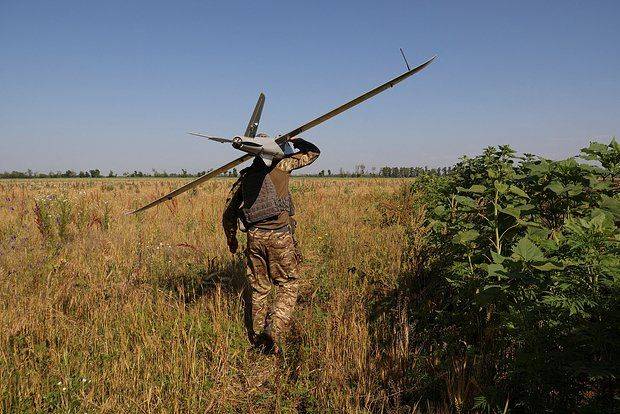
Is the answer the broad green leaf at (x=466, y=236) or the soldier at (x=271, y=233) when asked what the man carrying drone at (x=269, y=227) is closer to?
the soldier at (x=271, y=233)

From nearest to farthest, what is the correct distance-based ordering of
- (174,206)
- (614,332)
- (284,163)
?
(614,332), (284,163), (174,206)

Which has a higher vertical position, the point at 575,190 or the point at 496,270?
the point at 575,190

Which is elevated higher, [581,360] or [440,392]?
[581,360]

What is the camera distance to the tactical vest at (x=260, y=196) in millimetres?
3977

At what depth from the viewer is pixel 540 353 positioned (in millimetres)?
1968

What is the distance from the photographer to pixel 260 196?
4.00 meters

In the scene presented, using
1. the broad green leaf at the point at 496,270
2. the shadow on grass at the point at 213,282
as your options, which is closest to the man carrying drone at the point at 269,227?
the shadow on grass at the point at 213,282

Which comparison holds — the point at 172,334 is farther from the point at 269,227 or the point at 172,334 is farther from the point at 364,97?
the point at 364,97

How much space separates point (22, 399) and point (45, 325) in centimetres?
121

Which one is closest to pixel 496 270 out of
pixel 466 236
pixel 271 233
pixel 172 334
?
pixel 466 236

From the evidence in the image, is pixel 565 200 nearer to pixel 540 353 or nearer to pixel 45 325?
pixel 540 353

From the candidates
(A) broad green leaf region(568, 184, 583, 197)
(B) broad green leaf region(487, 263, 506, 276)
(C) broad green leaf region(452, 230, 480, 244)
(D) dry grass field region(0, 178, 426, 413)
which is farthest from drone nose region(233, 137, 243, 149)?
(A) broad green leaf region(568, 184, 583, 197)

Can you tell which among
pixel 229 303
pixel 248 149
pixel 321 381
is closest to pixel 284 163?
pixel 248 149

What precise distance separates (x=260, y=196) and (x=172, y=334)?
1.74m
